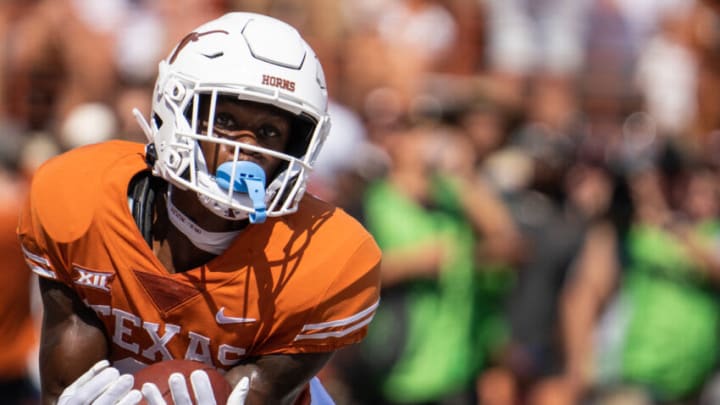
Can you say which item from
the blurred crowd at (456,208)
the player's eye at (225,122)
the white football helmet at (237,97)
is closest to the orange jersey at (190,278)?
the white football helmet at (237,97)

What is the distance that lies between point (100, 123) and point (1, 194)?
741 millimetres

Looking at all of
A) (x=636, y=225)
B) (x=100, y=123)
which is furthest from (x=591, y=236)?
(x=100, y=123)

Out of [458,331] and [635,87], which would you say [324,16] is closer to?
[635,87]

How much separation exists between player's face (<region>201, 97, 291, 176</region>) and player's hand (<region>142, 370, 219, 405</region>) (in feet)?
1.70

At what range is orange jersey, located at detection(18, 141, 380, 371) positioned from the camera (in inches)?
136

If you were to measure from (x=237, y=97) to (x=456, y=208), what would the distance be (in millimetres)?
3634

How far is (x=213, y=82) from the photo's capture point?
343cm

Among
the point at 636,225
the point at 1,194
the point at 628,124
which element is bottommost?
the point at 628,124

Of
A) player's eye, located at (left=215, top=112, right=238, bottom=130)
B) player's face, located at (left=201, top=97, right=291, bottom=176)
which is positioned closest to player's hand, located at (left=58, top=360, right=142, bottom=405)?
player's face, located at (left=201, top=97, right=291, bottom=176)

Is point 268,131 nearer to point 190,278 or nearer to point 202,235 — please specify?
point 202,235

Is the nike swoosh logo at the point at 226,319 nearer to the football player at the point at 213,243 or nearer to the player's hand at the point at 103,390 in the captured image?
the football player at the point at 213,243

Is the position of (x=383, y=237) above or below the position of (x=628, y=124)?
above

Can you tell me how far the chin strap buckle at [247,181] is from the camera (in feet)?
10.9

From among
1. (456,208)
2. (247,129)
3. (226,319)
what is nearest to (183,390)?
(226,319)
